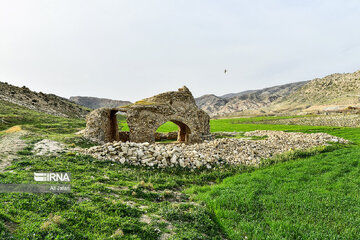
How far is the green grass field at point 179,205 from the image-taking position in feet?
14.7

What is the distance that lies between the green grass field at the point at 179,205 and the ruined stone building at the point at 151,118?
288 inches

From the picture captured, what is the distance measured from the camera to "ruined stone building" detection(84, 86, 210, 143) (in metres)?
18.1

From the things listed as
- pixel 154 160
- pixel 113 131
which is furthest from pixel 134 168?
pixel 113 131

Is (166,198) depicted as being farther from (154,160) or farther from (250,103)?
(250,103)

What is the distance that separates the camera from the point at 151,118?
18609 mm

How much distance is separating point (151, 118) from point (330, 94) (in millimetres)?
132991

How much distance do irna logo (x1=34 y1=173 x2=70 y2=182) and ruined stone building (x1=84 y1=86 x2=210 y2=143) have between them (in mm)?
9768

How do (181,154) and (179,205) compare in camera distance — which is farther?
(181,154)

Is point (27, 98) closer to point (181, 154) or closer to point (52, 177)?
point (52, 177)

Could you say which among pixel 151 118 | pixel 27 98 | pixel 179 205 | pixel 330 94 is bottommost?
pixel 179 205

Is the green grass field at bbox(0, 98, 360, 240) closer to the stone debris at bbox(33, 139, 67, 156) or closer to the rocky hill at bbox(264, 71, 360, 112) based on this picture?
the stone debris at bbox(33, 139, 67, 156)

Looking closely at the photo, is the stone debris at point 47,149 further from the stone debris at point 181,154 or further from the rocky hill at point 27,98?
the rocky hill at point 27,98

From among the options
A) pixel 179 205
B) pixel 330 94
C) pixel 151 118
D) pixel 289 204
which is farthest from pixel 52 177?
pixel 330 94

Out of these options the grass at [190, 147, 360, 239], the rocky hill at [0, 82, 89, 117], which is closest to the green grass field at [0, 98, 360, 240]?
the grass at [190, 147, 360, 239]
